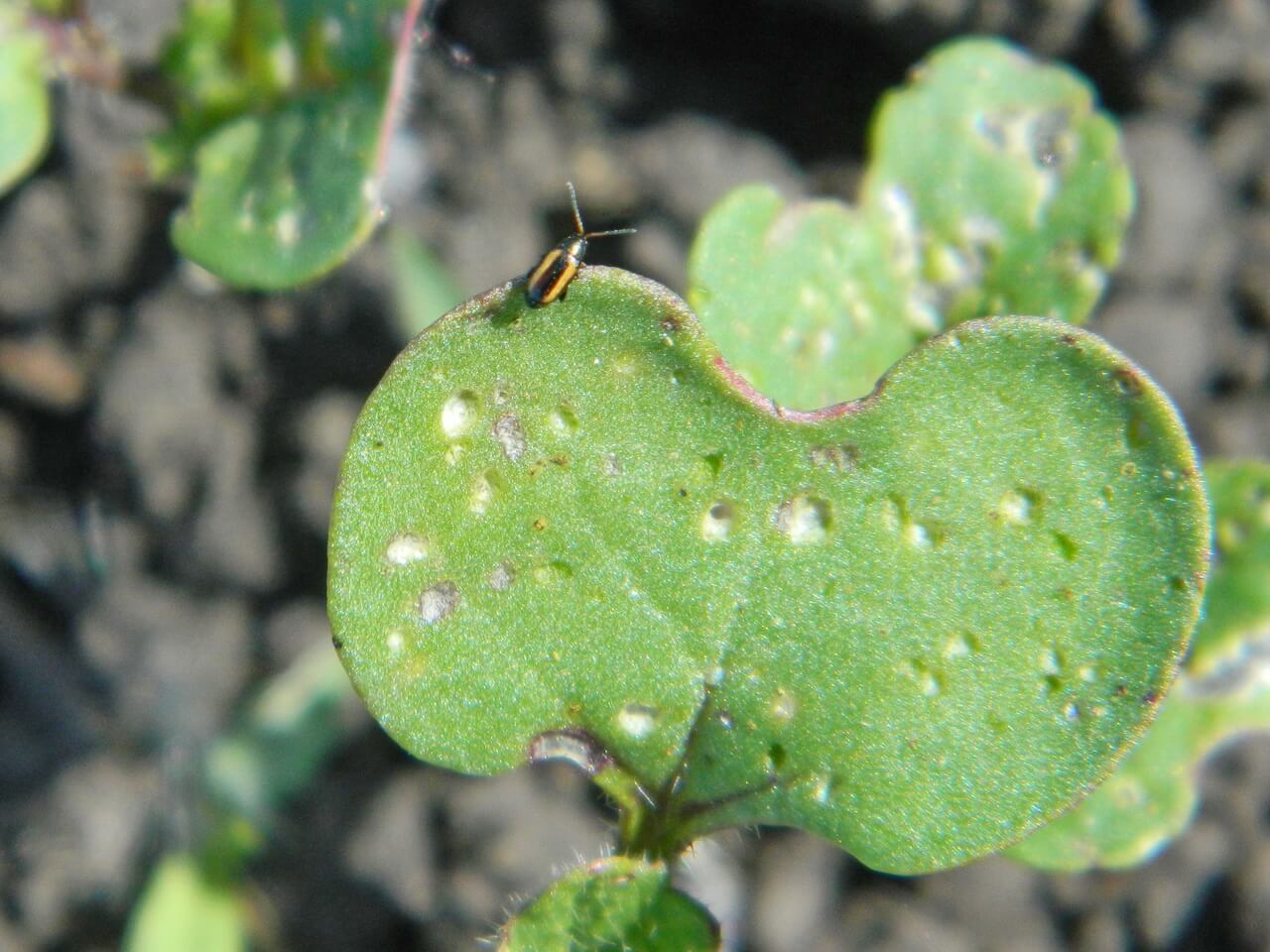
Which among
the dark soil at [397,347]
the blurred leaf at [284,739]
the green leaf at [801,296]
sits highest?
the green leaf at [801,296]

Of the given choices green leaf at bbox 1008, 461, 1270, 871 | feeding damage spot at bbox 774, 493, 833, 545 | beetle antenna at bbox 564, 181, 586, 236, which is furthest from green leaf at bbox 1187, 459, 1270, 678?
beetle antenna at bbox 564, 181, 586, 236

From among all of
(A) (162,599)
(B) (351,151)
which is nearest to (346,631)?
(B) (351,151)

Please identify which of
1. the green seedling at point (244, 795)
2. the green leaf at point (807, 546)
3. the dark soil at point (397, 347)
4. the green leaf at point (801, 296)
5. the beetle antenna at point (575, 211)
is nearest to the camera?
the green leaf at point (807, 546)

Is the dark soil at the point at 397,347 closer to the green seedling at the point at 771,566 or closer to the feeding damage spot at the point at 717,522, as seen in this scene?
the green seedling at the point at 771,566

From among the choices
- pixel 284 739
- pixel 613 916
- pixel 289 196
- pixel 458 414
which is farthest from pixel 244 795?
pixel 458 414

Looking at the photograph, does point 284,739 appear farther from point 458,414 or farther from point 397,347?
point 458,414

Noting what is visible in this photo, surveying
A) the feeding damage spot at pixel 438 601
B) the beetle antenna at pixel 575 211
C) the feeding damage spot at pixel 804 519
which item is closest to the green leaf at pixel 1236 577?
the feeding damage spot at pixel 804 519

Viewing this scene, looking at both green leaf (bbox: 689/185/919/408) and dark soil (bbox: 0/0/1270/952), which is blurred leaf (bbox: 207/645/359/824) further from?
green leaf (bbox: 689/185/919/408)

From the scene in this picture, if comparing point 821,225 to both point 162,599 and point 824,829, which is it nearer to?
point 824,829
